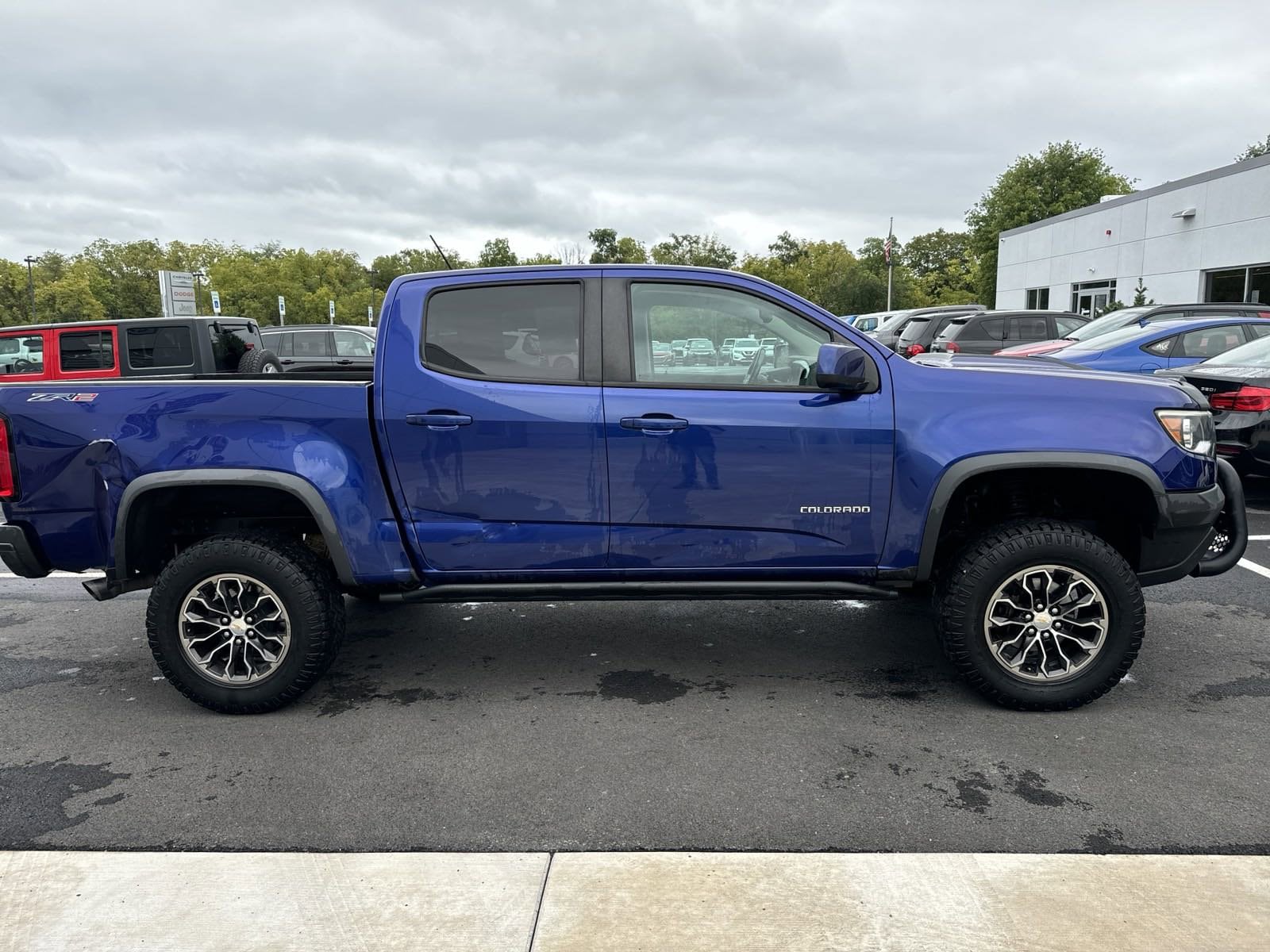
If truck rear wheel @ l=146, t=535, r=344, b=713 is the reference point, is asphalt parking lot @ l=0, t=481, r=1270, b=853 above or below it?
below

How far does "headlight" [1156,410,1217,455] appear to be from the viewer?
12.4 feet

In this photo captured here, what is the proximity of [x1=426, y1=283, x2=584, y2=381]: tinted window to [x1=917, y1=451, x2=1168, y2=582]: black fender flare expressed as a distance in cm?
135

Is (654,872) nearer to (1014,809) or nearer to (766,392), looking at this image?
(1014,809)

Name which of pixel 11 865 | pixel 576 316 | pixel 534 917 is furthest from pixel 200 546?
pixel 534 917

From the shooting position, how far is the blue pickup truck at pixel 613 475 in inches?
148

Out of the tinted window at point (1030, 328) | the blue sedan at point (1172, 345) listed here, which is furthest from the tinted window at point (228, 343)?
the tinted window at point (1030, 328)

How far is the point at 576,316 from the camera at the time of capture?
3953 millimetres

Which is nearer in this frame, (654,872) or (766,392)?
(654,872)

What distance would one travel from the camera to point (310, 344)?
53.9 ft

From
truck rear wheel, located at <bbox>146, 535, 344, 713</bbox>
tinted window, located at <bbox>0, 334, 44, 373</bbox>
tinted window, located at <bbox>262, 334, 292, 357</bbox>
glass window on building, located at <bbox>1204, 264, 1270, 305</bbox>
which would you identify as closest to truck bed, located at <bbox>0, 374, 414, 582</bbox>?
truck rear wheel, located at <bbox>146, 535, 344, 713</bbox>

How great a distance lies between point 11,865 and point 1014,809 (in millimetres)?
3290

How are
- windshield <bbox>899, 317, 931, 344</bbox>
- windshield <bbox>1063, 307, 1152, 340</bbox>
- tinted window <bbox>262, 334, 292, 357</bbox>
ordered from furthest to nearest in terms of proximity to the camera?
windshield <bbox>899, 317, 931, 344</bbox>
tinted window <bbox>262, 334, 292, 357</bbox>
windshield <bbox>1063, 307, 1152, 340</bbox>

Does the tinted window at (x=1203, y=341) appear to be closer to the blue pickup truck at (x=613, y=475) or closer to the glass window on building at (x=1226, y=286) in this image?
the blue pickup truck at (x=613, y=475)

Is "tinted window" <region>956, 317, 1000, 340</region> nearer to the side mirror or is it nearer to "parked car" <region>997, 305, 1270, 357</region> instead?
"parked car" <region>997, 305, 1270, 357</region>
